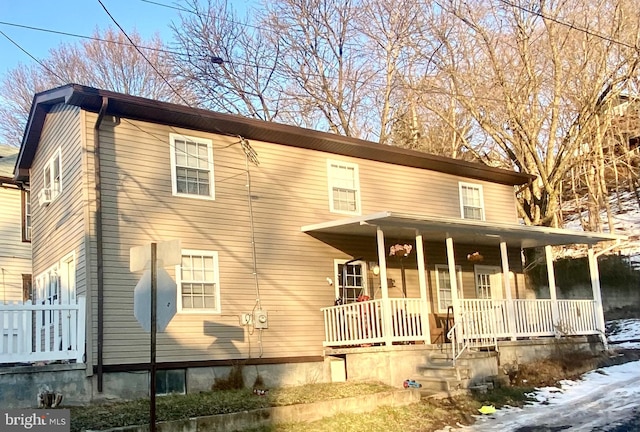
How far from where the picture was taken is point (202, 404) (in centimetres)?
1027

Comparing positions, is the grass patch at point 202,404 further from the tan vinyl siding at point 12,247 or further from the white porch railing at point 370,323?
the tan vinyl siding at point 12,247

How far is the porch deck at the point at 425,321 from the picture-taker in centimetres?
1321

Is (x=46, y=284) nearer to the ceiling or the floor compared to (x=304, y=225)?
nearer to the floor

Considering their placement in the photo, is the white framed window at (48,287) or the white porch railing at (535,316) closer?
the white framed window at (48,287)

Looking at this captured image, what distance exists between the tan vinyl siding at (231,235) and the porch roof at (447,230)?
801mm

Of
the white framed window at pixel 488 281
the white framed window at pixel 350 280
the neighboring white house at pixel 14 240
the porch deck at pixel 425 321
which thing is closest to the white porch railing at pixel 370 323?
the porch deck at pixel 425 321

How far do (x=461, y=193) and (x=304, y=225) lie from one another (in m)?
5.53

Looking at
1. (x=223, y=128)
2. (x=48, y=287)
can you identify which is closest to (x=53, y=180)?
(x=48, y=287)

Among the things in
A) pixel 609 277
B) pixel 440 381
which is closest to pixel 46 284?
pixel 440 381

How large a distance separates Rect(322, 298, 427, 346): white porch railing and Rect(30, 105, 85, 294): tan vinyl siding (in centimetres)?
521

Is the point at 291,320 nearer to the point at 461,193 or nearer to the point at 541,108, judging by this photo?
the point at 461,193

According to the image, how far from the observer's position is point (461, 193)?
17984 millimetres

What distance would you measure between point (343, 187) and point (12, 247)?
30.9 ft

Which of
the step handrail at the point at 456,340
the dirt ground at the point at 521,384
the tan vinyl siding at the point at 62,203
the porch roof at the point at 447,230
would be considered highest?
the tan vinyl siding at the point at 62,203
